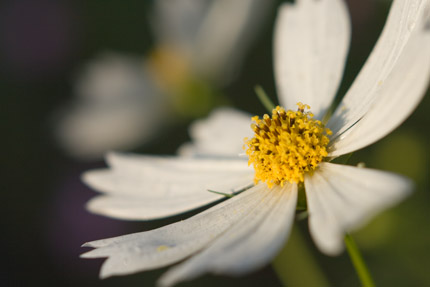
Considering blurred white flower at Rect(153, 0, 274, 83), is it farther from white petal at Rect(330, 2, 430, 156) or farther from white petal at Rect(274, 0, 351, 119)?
white petal at Rect(330, 2, 430, 156)

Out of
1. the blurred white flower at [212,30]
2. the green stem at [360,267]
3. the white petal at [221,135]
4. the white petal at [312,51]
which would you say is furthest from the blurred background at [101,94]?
the green stem at [360,267]

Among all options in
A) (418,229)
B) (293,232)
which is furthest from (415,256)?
(293,232)

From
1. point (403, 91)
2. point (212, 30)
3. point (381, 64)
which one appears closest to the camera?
point (403, 91)

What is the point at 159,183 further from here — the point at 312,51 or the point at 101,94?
the point at 101,94

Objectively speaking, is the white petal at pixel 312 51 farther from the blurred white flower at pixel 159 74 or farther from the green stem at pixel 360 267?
the blurred white flower at pixel 159 74

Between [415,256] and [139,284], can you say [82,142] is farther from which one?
[415,256]

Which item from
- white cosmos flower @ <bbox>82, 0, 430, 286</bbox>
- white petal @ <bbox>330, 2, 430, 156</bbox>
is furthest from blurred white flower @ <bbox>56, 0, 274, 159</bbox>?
white petal @ <bbox>330, 2, 430, 156</bbox>

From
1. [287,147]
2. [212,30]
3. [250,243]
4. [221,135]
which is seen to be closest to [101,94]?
[212,30]
